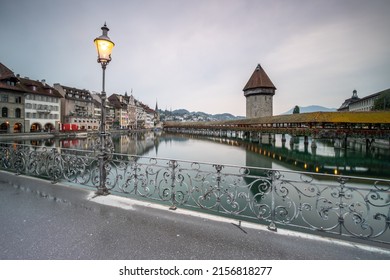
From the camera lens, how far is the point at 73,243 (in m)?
2.74

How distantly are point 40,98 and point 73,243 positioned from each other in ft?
175

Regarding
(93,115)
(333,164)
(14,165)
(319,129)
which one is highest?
(93,115)

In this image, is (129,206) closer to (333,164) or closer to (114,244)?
(114,244)

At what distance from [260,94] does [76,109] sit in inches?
2139

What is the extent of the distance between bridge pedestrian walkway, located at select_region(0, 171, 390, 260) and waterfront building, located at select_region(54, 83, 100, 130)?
192 ft

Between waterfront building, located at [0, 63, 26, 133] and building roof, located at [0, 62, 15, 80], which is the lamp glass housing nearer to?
waterfront building, located at [0, 63, 26, 133]

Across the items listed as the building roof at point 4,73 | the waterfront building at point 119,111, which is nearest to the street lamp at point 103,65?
the building roof at point 4,73

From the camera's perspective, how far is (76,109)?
55.7 metres

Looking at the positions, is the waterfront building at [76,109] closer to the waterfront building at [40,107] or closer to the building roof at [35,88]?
the waterfront building at [40,107]

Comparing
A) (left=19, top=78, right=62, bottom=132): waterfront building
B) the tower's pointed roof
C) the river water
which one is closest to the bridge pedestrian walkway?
the river water

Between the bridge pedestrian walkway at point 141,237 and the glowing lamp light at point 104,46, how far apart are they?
3.58 m

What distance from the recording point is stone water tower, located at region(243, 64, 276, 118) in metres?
49.5

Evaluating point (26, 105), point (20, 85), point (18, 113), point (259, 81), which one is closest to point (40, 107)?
point (26, 105)
